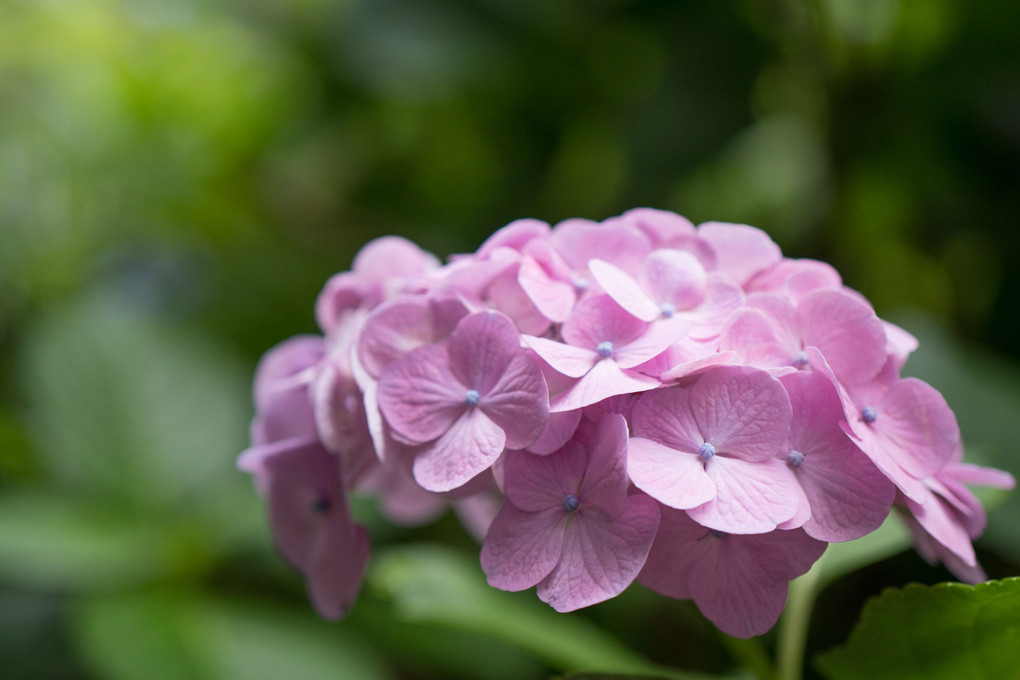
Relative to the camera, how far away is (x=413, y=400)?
44cm

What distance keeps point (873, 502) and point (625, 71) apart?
42.2 inches

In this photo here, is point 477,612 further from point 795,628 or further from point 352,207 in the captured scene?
point 352,207

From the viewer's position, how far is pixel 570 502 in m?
0.40

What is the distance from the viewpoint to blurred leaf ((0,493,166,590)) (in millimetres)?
967

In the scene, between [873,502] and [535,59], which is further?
[535,59]

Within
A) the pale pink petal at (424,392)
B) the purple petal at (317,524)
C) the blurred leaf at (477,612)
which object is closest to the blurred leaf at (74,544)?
the blurred leaf at (477,612)

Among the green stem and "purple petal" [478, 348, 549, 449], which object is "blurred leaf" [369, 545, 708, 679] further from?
"purple petal" [478, 348, 549, 449]

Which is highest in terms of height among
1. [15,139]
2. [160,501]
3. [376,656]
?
[15,139]

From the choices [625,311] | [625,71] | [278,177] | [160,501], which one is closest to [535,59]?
[625,71]

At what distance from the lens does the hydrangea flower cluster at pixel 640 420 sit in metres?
0.39

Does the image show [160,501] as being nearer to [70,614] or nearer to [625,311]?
[70,614]

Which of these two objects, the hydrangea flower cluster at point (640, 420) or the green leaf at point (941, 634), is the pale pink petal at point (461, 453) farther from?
the green leaf at point (941, 634)

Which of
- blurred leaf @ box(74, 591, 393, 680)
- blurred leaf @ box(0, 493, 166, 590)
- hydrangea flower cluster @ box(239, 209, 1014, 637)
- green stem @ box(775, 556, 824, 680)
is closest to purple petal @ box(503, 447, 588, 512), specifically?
hydrangea flower cluster @ box(239, 209, 1014, 637)

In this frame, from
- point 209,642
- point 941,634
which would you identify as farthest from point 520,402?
point 209,642
